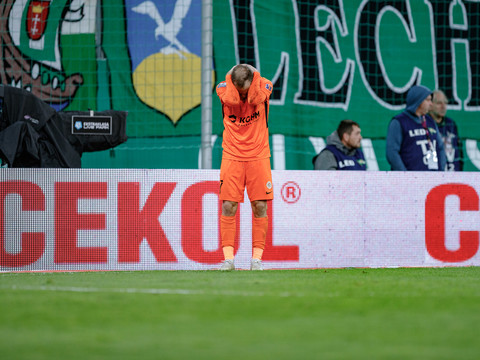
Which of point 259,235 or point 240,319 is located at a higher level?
point 259,235

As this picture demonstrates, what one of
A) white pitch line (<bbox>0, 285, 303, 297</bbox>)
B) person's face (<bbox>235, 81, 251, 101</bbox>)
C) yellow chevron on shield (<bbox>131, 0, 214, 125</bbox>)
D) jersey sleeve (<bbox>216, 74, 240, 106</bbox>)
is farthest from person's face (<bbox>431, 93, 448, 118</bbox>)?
white pitch line (<bbox>0, 285, 303, 297</bbox>)

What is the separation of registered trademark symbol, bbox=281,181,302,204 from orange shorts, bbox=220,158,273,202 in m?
1.14

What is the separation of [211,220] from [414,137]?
102 inches

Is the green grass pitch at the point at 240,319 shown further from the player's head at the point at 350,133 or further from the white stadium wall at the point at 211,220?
the player's head at the point at 350,133

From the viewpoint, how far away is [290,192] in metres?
8.38

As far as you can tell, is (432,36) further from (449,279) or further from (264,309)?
(264,309)

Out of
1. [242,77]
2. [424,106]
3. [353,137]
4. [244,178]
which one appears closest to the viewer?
[242,77]

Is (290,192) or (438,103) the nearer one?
(290,192)

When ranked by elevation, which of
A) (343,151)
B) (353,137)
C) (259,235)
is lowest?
(259,235)

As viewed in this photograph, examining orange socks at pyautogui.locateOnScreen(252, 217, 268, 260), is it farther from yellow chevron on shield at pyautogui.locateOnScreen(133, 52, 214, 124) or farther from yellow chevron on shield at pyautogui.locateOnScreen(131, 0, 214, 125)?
yellow chevron on shield at pyautogui.locateOnScreen(131, 0, 214, 125)

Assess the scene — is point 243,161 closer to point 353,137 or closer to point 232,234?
point 232,234

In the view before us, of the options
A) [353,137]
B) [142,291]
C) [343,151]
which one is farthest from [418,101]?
[142,291]

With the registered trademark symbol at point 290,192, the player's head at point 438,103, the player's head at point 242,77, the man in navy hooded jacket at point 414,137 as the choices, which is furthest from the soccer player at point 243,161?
the player's head at point 438,103

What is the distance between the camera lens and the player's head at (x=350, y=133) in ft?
29.9
